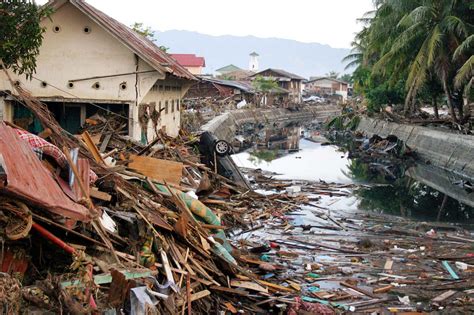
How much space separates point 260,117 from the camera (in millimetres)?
58156

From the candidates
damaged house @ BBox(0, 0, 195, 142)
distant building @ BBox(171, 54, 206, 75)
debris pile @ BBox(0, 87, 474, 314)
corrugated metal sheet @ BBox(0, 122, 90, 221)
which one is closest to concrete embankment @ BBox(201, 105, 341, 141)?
damaged house @ BBox(0, 0, 195, 142)

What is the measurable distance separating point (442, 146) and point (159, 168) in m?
21.8

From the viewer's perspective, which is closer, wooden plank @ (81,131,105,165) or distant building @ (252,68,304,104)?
wooden plank @ (81,131,105,165)

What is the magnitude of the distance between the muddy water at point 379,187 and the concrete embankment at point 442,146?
0.69m

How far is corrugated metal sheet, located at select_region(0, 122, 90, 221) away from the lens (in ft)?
21.0

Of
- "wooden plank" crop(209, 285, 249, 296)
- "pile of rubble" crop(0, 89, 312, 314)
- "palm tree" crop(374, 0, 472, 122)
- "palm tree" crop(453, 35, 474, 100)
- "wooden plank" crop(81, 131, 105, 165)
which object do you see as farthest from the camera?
"palm tree" crop(374, 0, 472, 122)

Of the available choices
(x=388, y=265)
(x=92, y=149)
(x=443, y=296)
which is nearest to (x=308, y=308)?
(x=443, y=296)

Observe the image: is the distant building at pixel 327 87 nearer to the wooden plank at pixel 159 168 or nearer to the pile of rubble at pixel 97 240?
the wooden plank at pixel 159 168

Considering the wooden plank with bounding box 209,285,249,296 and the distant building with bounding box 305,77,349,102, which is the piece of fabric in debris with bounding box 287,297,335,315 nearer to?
the wooden plank with bounding box 209,285,249,296

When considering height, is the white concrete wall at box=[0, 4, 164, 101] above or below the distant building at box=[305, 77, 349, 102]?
below

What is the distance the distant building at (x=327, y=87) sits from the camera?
96.6 metres

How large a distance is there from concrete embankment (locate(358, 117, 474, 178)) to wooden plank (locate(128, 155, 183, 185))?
60.0ft

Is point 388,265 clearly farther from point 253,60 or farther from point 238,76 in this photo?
point 253,60

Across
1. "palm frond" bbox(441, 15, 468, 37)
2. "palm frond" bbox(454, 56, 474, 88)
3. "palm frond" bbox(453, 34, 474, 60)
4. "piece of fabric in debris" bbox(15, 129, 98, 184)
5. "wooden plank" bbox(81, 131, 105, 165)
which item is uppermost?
"palm frond" bbox(441, 15, 468, 37)
